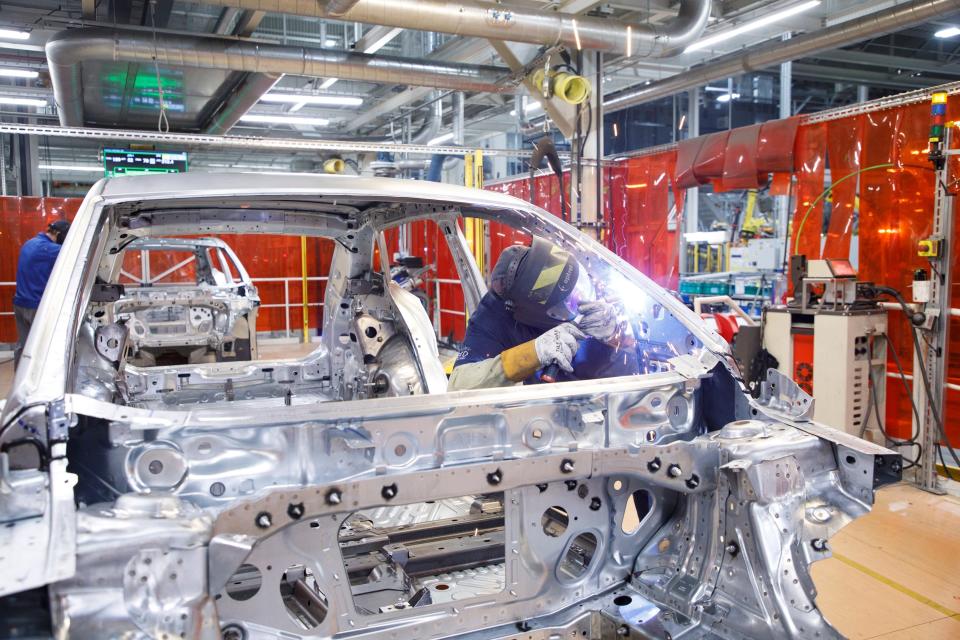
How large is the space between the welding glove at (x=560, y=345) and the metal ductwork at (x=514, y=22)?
153 inches

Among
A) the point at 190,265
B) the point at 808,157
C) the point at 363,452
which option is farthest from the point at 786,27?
the point at 190,265

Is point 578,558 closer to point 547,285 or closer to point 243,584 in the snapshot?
point 547,285

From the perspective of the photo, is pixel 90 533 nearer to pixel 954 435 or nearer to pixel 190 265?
pixel 954 435

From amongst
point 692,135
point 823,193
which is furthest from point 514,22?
point 692,135

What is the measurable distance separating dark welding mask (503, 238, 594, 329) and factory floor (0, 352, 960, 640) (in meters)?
1.74

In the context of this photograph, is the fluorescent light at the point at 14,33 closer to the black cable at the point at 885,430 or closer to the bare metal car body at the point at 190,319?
the bare metal car body at the point at 190,319

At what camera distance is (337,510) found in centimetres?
165

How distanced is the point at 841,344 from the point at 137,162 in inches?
347

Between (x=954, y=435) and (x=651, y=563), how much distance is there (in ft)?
12.4

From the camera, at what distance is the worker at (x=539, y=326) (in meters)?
2.48

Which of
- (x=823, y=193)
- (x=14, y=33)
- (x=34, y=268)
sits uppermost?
(x=14, y=33)

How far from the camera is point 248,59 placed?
7.16m

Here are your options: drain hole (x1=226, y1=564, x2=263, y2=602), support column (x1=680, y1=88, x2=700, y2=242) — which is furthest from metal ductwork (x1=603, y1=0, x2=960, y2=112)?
drain hole (x1=226, y1=564, x2=263, y2=602)

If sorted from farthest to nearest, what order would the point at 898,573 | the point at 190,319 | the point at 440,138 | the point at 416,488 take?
1. the point at 440,138
2. the point at 190,319
3. the point at 898,573
4. the point at 416,488
